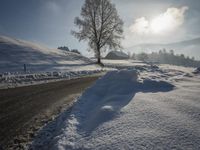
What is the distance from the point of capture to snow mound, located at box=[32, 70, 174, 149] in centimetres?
418

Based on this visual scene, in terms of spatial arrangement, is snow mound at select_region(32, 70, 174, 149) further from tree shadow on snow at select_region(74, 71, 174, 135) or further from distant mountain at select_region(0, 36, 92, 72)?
distant mountain at select_region(0, 36, 92, 72)

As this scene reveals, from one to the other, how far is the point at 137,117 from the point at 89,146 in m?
1.50

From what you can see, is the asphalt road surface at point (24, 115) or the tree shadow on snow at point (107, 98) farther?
the asphalt road surface at point (24, 115)

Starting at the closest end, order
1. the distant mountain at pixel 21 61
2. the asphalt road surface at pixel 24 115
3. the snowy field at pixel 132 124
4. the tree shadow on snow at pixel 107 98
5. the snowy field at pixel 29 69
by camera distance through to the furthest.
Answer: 1. the snowy field at pixel 132 124
2. the tree shadow on snow at pixel 107 98
3. the asphalt road surface at pixel 24 115
4. the snowy field at pixel 29 69
5. the distant mountain at pixel 21 61

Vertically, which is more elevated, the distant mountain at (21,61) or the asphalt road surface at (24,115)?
the distant mountain at (21,61)

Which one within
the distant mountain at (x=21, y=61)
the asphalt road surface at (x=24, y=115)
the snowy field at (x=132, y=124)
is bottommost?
the asphalt road surface at (x=24, y=115)

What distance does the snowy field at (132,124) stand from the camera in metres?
3.48

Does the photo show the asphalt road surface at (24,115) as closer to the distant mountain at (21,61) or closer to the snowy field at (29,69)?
the snowy field at (29,69)

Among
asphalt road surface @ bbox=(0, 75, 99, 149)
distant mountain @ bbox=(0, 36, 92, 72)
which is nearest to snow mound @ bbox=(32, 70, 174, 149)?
asphalt road surface @ bbox=(0, 75, 99, 149)

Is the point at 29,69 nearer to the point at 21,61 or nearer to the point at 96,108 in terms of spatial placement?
the point at 21,61

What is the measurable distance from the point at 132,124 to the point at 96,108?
66.2 inches

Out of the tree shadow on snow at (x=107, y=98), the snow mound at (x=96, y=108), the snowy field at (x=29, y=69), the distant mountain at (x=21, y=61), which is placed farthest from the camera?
the distant mountain at (x=21, y=61)

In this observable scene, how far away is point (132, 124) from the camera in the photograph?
4145mm

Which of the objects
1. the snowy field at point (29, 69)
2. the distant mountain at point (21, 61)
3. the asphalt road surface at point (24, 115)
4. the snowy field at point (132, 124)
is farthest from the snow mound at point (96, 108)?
the distant mountain at point (21, 61)
